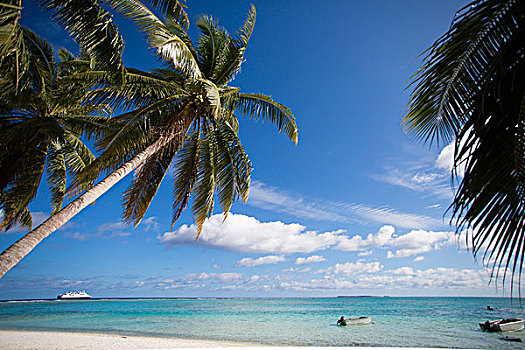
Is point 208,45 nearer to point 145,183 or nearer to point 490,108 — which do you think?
point 145,183

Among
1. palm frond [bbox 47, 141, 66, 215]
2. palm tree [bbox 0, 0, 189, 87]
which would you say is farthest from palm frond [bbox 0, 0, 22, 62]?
palm frond [bbox 47, 141, 66, 215]

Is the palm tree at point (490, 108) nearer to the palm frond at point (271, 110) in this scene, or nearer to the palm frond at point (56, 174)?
the palm frond at point (271, 110)

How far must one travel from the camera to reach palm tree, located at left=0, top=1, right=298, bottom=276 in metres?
6.18

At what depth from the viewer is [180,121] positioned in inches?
297

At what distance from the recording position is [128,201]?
786 centimetres

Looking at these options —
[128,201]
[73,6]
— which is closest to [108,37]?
[73,6]

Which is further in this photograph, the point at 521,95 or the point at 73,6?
the point at 73,6

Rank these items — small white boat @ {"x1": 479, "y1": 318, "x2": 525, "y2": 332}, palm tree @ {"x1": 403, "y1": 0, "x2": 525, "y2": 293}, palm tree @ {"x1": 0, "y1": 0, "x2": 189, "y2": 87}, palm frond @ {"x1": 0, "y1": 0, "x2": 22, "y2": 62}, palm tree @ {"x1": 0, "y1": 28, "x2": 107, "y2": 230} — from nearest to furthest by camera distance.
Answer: palm tree @ {"x1": 403, "y1": 0, "x2": 525, "y2": 293} → palm frond @ {"x1": 0, "y1": 0, "x2": 22, "y2": 62} → palm tree @ {"x1": 0, "y1": 0, "x2": 189, "y2": 87} → palm tree @ {"x1": 0, "y1": 28, "x2": 107, "y2": 230} → small white boat @ {"x1": 479, "y1": 318, "x2": 525, "y2": 332}

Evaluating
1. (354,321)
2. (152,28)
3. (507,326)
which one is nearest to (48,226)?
(152,28)

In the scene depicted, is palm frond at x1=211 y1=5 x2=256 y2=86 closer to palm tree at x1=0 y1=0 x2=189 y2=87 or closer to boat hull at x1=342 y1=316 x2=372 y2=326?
palm tree at x1=0 y1=0 x2=189 y2=87

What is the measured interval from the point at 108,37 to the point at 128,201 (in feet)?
13.0

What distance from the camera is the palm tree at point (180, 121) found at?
6176 mm

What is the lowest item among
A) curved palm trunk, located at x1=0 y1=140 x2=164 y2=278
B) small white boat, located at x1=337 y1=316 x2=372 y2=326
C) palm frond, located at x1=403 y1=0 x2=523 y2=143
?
small white boat, located at x1=337 y1=316 x2=372 y2=326

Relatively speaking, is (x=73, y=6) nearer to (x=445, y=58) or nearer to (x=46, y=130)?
(x=46, y=130)
